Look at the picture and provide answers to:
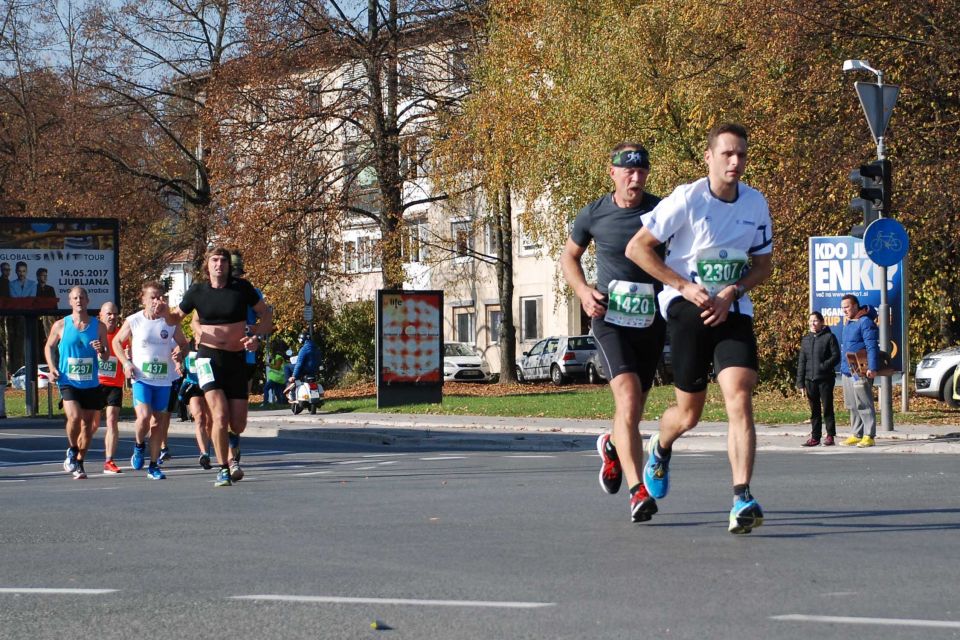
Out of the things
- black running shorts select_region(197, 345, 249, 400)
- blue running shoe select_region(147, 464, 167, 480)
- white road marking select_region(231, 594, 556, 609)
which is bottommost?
blue running shoe select_region(147, 464, 167, 480)

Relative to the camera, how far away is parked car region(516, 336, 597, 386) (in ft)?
163

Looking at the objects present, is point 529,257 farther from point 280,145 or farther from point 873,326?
point 873,326

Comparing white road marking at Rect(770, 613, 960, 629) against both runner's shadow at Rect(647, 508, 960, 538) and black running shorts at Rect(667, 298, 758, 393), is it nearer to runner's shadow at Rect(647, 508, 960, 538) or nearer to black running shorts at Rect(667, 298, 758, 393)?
runner's shadow at Rect(647, 508, 960, 538)

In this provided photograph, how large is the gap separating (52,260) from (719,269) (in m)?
29.1

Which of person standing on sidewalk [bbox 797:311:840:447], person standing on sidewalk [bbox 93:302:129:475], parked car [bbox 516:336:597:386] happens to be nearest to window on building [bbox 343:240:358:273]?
parked car [bbox 516:336:597:386]

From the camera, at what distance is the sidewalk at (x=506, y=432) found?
19.1 meters

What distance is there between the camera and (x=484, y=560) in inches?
297

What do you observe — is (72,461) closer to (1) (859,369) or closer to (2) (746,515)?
(1) (859,369)

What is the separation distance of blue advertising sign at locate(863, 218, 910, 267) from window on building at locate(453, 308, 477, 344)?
46725 millimetres

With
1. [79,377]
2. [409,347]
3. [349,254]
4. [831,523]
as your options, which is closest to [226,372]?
[79,377]

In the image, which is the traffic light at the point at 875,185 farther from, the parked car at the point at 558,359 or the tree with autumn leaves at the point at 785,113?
the parked car at the point at 558,359

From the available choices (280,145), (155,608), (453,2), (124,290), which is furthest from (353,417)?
(124,290)

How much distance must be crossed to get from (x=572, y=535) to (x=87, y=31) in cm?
4058

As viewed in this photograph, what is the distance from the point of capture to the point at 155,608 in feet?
20.5
